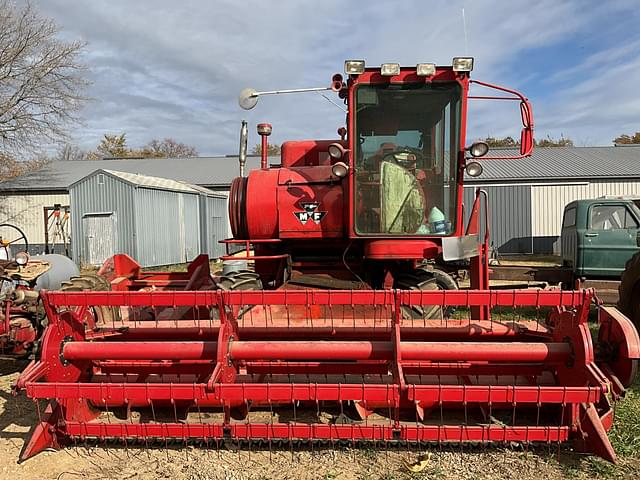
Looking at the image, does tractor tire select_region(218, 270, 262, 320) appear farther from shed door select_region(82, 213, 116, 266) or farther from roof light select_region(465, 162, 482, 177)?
shed door select_region(82, 213, 116, 266)

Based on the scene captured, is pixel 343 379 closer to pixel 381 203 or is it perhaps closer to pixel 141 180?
pixel 381 203

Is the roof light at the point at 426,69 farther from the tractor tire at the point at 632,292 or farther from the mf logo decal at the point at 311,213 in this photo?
the tractor tire at the point at 632,292

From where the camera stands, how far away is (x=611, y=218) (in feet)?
32.2

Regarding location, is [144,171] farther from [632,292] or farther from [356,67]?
[632,292]

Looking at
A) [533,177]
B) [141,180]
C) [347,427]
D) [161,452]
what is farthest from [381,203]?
[533,177]

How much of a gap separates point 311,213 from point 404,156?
117 cm

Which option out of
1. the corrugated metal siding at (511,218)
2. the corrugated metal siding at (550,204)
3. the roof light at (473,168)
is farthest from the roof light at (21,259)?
the corrugated metal siding at (550,204)

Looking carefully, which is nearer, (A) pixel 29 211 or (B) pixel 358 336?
(B) pixel 358 336

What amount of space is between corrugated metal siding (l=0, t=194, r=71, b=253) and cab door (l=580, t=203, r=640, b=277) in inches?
854

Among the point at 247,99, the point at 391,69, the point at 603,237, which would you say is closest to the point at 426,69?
the point at 391,69

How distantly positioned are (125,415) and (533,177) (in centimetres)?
2294

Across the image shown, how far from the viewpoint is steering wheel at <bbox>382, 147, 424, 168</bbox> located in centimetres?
483

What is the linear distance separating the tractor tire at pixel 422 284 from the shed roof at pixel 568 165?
18601 mm

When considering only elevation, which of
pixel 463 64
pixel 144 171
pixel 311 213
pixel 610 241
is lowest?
pixel 610 241
